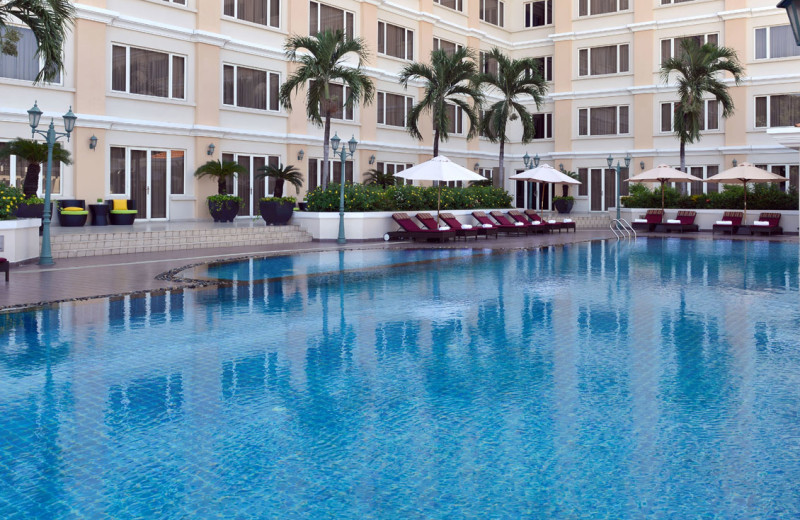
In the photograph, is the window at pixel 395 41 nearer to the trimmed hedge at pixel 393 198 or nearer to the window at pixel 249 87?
the window at pixel 249 87

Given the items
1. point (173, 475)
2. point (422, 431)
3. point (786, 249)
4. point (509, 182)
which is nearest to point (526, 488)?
point (422, 431)

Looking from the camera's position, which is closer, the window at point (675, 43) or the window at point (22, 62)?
the window at point (22, 62)

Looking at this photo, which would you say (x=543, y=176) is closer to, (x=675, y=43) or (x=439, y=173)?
(x=439, y=173)

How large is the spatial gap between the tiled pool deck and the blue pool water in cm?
113

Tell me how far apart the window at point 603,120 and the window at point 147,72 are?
941 inches

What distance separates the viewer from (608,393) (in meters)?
6.66

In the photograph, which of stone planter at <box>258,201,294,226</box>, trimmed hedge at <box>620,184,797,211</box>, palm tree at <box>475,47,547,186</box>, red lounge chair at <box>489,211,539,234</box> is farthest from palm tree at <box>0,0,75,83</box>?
trimmed hedge at <box>620,184,797,211</box>

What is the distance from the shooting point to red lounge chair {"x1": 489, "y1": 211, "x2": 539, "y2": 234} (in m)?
29.9

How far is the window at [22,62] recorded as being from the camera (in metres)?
24.2

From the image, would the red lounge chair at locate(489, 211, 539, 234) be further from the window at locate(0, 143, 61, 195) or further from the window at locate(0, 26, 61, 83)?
the window at locate(0, 26, 61, 83)

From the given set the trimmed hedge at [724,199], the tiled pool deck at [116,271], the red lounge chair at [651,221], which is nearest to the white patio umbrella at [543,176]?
the red lounge chair at [651,221]

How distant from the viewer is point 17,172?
80.7ft

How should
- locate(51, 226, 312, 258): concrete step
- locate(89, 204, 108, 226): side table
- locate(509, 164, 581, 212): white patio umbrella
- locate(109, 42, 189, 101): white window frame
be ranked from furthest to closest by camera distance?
locate(509, 164, 581, 212): white patio umbrella < locate(109, 42, 189, 101): white window frame < locate(89, 204, 108, 226): side table < locate(51, 226, 312, 258): concrete step

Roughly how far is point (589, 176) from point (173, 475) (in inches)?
1655
